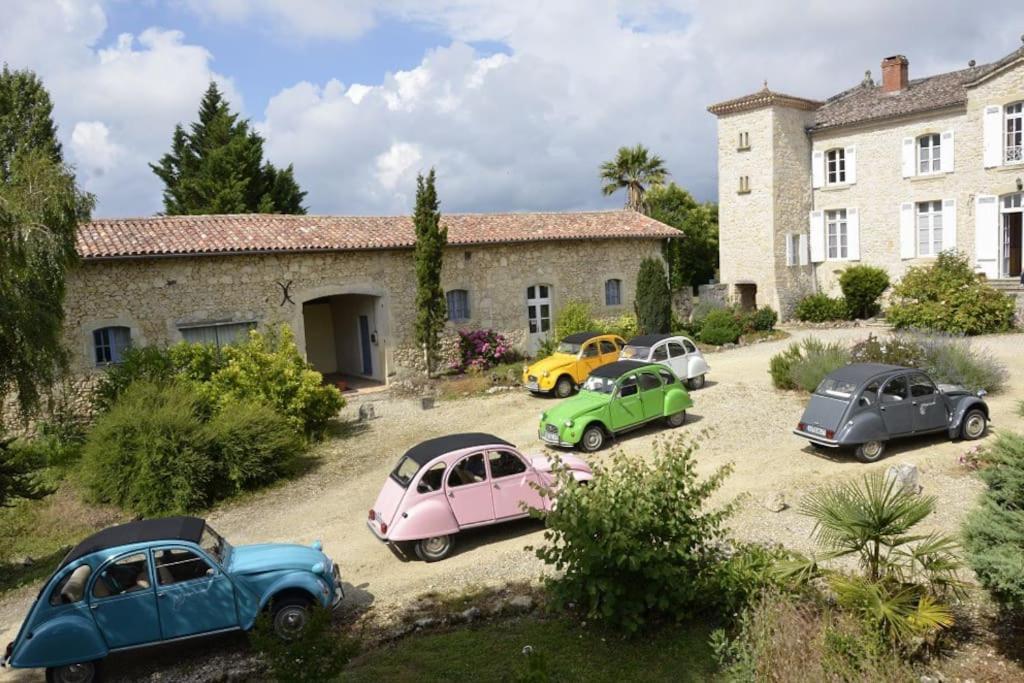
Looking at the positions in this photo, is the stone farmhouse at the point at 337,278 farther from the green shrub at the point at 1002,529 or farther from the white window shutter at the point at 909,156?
the green shrub at the point at 1002,529

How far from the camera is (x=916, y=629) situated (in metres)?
6.07

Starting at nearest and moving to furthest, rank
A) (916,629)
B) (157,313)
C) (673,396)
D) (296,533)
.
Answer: (916,629) → (296,533) → (673,396) → (157,313)

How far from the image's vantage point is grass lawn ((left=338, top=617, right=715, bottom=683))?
6.37 meters

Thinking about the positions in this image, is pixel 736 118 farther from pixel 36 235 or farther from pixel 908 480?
pixel 36 235

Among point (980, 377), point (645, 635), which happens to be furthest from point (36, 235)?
point (980, 377)

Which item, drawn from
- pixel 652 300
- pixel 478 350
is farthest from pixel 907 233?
A: pixel 478 350

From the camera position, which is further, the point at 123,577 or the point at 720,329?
the point at 720,329

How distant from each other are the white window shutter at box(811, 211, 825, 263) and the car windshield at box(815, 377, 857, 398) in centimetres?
1763

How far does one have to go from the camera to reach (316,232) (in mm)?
19578

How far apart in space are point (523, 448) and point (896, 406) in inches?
241

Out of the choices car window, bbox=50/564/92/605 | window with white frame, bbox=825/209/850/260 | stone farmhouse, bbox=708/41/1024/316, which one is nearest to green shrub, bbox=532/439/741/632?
car window, bbox=50/564/92/605

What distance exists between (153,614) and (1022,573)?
7310mm

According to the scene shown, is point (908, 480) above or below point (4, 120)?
below

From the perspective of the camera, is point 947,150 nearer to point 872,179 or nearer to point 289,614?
point 872,179
